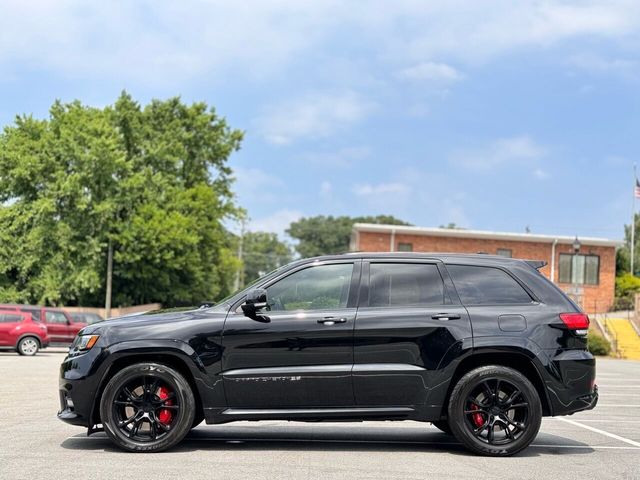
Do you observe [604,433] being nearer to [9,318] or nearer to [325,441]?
[325,441]

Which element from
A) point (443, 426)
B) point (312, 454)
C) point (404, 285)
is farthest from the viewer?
point (443, 426)

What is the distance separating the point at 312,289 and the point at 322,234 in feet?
412

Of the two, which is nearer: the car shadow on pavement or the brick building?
the car shadow on pavement

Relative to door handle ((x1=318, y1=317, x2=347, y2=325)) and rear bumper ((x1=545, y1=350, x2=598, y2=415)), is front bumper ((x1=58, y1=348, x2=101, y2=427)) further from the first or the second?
rear bumper ((x1=545, y1=350, x2=598, y2=415))

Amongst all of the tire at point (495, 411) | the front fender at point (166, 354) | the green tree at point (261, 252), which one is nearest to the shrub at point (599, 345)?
the tire at point (495, 411)

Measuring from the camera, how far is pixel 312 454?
792 centimetres

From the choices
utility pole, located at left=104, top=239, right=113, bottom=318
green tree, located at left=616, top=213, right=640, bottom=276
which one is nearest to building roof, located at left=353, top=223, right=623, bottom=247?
green tree, located at left=616, top=213, right=640, bottom=276

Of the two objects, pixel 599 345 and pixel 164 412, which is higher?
pixel 164 412

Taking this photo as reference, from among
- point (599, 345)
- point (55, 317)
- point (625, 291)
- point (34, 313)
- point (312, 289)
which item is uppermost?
point (625, 291)

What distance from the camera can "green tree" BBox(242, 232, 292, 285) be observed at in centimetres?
14825

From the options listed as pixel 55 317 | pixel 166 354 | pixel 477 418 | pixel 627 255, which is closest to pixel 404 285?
pixel 477 418

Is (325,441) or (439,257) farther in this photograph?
(325,441)

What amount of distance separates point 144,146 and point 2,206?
10.3m

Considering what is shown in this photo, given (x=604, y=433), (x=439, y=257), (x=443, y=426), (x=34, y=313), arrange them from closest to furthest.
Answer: (x=439, y=257)
(x=443, y=426)
(x=604, y=433)
(x=34, y=313)
